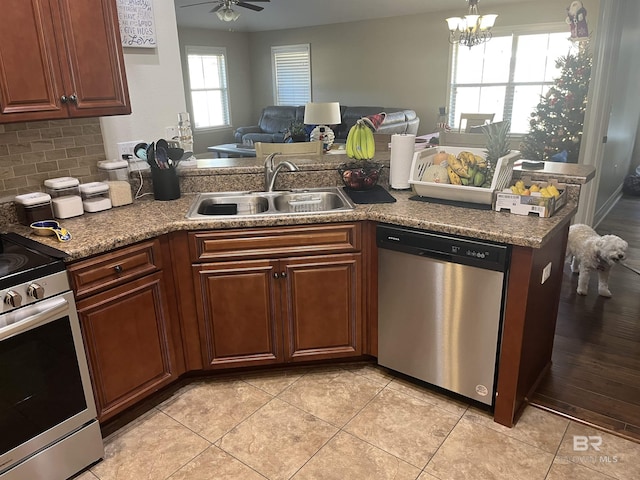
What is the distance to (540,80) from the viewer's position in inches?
267

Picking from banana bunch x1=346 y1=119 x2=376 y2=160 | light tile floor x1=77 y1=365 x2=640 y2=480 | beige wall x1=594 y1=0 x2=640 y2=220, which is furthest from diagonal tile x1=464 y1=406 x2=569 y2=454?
beige wall x1=594 y1=0 x2=640 y2=220

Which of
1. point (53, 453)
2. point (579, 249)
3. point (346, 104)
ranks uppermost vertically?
point (346, 104)

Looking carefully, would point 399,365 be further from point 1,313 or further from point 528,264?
point 1,313

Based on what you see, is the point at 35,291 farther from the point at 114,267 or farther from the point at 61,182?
the point at 61,182

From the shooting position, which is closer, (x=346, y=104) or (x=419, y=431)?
(x=419, y=431)

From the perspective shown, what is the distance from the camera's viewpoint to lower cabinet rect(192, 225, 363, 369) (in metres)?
2.29

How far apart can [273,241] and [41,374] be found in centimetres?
107

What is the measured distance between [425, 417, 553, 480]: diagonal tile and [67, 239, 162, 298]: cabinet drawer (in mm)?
1471

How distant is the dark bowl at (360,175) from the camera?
265 cm

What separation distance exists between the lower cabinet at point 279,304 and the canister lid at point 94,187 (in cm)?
61

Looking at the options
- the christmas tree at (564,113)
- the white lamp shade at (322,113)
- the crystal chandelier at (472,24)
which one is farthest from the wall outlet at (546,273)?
the crystal chandelier at (472,24)

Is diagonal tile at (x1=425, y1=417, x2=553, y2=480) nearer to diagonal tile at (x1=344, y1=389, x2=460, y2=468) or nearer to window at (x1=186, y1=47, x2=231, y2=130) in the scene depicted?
diagonal tile at (x1=344, y1=389, x2=460, y2=468)

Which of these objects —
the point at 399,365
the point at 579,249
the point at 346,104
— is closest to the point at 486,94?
the point at 346,104

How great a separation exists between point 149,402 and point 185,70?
773 centimetres
